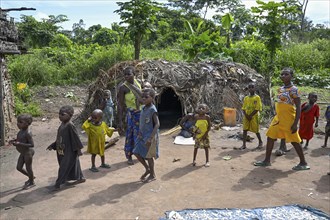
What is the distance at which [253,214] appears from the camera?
393cm

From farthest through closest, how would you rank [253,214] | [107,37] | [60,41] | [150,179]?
1. [107,37]
2. [60,41]
3. [150,179]
4. [253,214]

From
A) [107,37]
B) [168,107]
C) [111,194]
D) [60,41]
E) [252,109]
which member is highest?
[107,37]

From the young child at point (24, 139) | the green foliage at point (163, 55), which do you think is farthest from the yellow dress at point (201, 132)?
the green foliage at point (163, 55)

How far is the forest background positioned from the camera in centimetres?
1166

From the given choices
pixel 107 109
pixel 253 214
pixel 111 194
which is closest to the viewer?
pixel 253 214

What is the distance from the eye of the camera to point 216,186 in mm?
5105

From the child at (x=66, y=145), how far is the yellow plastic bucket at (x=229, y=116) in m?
5.68

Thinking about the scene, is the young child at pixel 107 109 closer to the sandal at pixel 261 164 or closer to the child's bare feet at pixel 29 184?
the child's bare feet at pixel 29 184

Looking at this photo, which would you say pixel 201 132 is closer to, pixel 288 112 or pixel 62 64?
pixel 288 112

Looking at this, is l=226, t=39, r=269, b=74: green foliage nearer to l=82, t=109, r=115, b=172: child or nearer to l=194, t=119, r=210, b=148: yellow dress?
l=194, t=119, r=210, b=148: yellow dress

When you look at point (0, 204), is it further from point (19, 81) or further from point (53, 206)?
point (19, 81)

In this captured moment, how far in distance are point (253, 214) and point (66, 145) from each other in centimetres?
281

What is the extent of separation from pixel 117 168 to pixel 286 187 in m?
2.98

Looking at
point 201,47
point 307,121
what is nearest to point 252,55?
point 201,47
